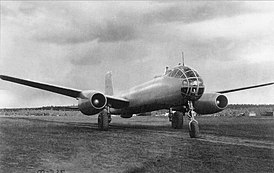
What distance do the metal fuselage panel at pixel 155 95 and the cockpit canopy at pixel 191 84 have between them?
0.33 metres

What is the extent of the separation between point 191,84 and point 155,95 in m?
3.50

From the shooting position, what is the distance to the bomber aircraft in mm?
16391

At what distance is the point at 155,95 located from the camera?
1930cm

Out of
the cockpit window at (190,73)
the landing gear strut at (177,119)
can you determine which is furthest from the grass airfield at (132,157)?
the landing gear strut at (177,119)

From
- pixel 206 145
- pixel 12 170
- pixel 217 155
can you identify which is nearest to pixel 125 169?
pixel 12 170

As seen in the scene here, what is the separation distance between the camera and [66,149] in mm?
11219

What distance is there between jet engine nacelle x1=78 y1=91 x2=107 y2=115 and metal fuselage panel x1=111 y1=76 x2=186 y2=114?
2.90m

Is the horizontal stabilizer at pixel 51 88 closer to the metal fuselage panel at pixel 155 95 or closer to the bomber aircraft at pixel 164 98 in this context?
the bomber aircraft at pixel 164 98

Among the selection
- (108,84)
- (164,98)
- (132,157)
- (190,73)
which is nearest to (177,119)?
(164,98)

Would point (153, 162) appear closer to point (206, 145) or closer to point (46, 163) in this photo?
point (46, 163)

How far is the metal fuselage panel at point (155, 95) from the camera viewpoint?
1722cm

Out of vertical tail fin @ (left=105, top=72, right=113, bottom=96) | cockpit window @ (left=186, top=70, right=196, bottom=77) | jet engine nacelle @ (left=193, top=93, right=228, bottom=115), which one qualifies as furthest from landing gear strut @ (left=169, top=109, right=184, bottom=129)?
vertical tail fin @ (left=105, top=72, right=113, bottom=96)

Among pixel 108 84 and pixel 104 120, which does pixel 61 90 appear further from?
pixel 108 84

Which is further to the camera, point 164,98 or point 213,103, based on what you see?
point 213,103
